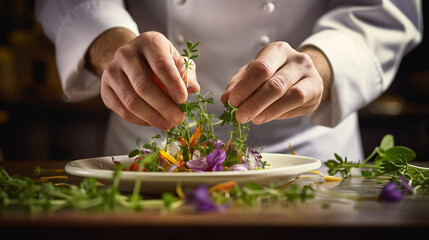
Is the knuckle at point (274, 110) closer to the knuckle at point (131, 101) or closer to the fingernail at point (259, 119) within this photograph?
the fingernail at point (259, 119)

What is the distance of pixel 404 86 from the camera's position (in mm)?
4520

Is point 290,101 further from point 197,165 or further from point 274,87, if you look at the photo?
point 197,165

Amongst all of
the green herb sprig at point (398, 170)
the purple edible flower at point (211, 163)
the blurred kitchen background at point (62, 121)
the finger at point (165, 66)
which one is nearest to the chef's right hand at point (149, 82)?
the finger at point (165, 66)

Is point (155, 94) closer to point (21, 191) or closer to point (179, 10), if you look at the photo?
point (21, 191)

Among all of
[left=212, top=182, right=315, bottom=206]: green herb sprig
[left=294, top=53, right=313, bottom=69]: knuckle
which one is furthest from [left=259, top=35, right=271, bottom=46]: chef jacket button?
[left=212, top=182, right=315, bottom=206]: green herb sprig

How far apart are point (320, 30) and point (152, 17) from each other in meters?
0.58

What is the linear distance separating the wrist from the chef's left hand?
43cm

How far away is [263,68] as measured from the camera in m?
0.90

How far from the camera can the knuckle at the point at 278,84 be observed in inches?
35.7

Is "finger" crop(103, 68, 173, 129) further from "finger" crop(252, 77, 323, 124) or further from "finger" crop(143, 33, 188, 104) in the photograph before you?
"finger" crop(252, 77, 323, 124)

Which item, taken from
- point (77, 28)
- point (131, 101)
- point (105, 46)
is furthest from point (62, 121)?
point (131, 101)

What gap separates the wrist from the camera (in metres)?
1.31

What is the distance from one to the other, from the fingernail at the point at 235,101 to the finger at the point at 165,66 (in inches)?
3.6

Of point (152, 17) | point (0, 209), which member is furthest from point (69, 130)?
point (0, 209)
